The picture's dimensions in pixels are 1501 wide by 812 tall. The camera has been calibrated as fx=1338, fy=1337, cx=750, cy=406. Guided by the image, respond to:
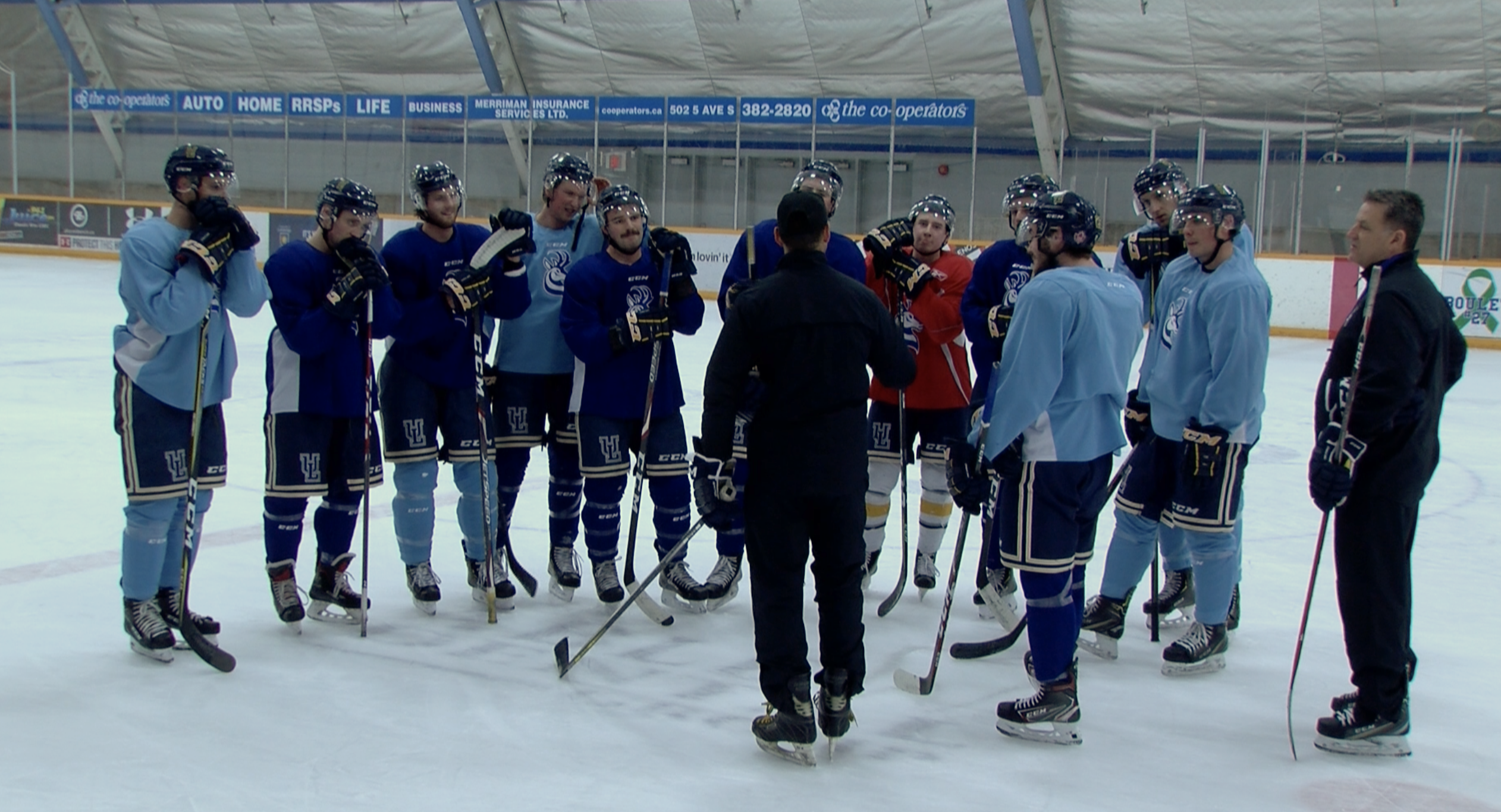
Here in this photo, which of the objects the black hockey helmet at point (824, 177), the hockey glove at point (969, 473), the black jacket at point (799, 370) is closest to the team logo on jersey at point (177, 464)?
the black jacket at point (799, 370)

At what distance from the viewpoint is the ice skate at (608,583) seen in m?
4.32

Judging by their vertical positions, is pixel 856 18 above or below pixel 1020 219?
above

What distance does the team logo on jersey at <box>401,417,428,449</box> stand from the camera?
420 cm

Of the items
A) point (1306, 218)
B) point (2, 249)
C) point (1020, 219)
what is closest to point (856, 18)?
point (1306, 218)

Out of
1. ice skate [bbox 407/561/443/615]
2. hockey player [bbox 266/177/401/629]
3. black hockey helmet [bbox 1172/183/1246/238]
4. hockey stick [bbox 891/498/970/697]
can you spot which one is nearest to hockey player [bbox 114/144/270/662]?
hockey player [bbox 266/177/401/629]

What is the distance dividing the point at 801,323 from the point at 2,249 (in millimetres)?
20194

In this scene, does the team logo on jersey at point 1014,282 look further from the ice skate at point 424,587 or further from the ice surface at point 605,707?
the ice skate at point 424,587

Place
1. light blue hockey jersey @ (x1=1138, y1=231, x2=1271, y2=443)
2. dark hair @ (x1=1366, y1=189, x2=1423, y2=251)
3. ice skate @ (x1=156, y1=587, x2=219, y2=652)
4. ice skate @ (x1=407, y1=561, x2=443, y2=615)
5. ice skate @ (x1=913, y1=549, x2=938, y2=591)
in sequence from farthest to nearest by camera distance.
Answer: ice skate @ (x1=913, y1=549, x2=938, y2=591) < ice skate @ (x1=407, y1=561, x2=443, y2=615) < ice skate @ (x1=156, y1=587, x2=219, y2=652) < light blue hockey jersey @ (x1=1138, y1=231, x2=1271, y2=443) < dark hair @ (x1=1366, y1=189, x2=1423, y2=251)

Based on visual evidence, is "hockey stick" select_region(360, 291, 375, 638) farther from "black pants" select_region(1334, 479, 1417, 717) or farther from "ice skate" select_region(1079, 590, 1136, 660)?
"black pants" select_region(1334, 479, 1417, 717)

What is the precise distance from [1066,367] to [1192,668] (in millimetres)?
1147

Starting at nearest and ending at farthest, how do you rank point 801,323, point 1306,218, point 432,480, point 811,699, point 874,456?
point 801,323
point 811,699
point 432,480
point 874,456
point 1306,218

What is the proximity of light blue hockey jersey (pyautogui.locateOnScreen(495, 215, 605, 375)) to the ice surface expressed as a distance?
0.79 meters

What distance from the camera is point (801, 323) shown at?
9.80 feet

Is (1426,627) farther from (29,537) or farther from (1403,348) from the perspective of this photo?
(29,537)
